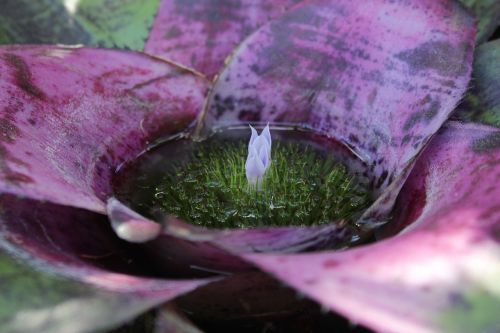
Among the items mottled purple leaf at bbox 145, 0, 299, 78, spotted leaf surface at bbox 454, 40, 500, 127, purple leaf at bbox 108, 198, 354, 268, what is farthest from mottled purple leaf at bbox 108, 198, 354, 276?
mottled purple leaf at bbox 145, 0, 299, 78

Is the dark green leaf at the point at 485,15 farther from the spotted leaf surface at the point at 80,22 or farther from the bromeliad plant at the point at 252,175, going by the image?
the spotted leaf surface at the point at 80,22

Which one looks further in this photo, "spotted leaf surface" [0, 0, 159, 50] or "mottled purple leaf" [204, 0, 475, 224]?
"spotted leaf surface" [0, 0, 159, 50]

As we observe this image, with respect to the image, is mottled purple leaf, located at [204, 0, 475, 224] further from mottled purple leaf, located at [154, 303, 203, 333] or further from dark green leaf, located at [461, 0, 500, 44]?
mottled purple leaf, located at [154, 303, 203, 333]

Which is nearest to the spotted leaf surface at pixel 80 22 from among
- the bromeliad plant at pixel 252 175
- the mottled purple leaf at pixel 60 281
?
the bromeliad plant at pixel 252 175

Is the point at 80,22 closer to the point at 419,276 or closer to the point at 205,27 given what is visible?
the point at 205,27

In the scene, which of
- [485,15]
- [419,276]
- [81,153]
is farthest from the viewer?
[485,15]

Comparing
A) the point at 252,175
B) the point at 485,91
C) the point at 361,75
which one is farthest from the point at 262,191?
the point at 485,91

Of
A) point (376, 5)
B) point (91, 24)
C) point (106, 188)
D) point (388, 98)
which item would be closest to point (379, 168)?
point (388, 98)

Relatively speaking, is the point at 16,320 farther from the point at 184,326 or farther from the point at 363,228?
the point at 363,228
